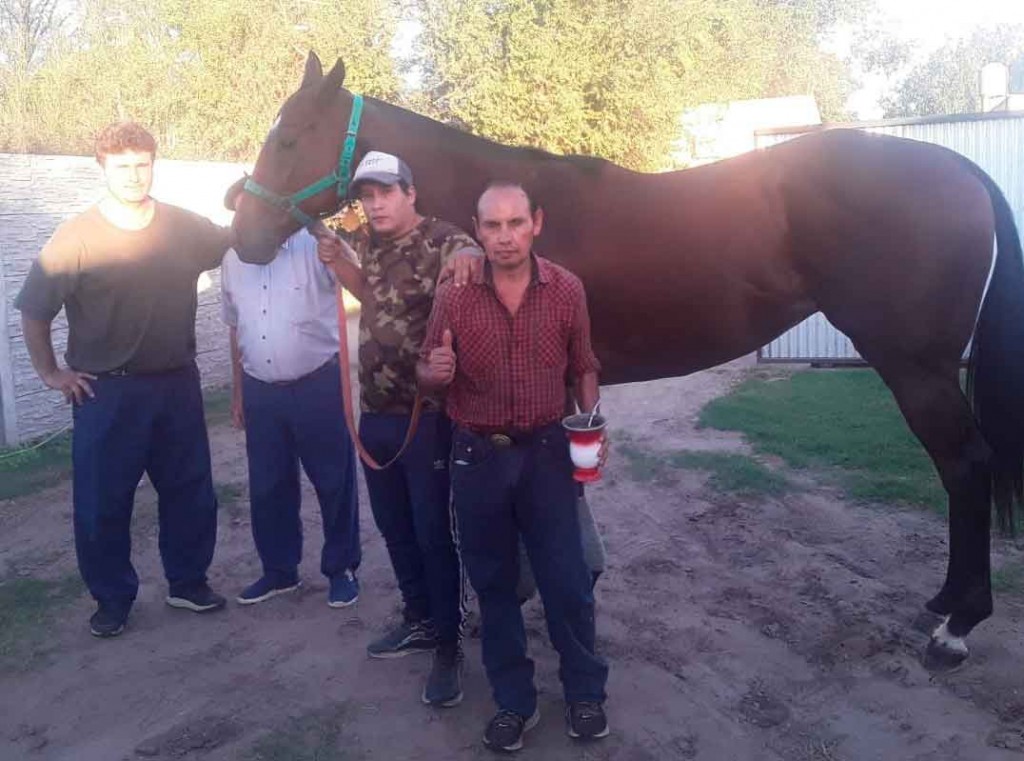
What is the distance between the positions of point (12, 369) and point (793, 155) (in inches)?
250

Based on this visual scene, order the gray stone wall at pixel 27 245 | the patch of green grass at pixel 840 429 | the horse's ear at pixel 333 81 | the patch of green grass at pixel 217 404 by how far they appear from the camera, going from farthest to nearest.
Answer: the patch of green grass at pixel 217 404 < the gray stone wall at pixel 27 245 < the patch of green grass at pixel 840 429 < the horse's ear at pixel 333 81

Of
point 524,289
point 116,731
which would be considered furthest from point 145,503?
point 524,289

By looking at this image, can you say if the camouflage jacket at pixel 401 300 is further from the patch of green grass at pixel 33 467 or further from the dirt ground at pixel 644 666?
the patch of green grass at pixel 33 467

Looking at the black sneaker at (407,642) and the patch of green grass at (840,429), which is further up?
the patch of green grass at (840,429)

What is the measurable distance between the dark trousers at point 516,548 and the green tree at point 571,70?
1043 cm

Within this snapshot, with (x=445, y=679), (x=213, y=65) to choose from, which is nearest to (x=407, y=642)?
(x=445, y=679)

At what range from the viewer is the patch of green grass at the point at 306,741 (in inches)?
116

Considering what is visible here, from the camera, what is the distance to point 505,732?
9.52 feet

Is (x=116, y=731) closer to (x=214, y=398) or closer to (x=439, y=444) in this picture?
(x=439, y=444)

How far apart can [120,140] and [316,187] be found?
882 millimetres

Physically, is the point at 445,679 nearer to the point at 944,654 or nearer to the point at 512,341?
the point at 512,341

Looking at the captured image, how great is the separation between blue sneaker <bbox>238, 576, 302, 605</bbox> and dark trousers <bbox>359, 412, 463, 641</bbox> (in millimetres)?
1029

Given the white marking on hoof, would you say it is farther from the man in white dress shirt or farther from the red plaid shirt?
the man in white dress shirt

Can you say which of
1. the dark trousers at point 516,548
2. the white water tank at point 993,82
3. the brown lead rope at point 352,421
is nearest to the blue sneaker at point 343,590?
the brown lead rope at point 352,421
